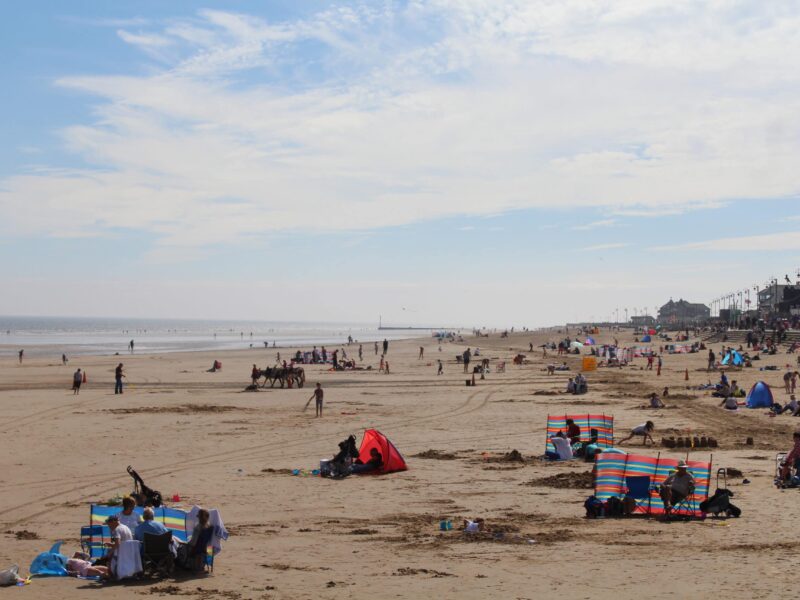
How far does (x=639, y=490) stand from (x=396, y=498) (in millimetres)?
4428

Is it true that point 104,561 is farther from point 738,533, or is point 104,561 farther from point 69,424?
point 69,424

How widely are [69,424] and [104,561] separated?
57.9 ft

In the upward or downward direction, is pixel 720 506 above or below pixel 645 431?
below

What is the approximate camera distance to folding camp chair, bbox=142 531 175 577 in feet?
38.0

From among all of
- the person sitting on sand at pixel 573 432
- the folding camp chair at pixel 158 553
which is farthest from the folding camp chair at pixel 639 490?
the folding camp chair at pixel 158 553

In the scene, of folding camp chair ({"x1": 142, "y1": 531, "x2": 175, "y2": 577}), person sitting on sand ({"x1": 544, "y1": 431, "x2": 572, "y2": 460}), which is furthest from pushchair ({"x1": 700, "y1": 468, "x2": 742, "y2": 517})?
folding camp chair ({"x1": 142, "y1": 531, "x2": 175, "y2": 577})

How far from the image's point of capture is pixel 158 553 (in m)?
11.6

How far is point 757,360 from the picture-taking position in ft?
177

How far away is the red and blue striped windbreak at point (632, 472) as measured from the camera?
14828mm

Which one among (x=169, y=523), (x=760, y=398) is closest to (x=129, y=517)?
(x=169, y=523)

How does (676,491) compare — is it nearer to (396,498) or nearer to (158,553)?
(396,498)

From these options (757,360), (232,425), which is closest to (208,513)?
(232,425)

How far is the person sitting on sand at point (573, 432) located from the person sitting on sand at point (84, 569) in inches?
512

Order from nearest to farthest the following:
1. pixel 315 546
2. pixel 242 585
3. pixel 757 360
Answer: pixel 242 585, pixel 315 546, pixel 757 360
